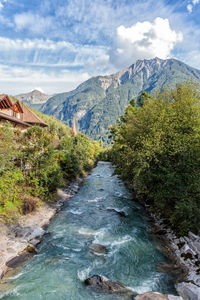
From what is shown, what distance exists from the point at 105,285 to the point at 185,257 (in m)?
6.36

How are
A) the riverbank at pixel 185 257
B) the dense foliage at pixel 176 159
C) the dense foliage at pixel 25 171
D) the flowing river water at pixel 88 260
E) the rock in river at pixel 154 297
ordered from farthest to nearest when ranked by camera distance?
the dense foliage at pixel 25 171 < the dense foliage at pixel 176 159 < the flowing river water at pixel 88 260 < the riverbank at pixel 185 257 < the rock in river at pixel 154 297

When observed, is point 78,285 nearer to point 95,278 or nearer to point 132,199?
point 95,278

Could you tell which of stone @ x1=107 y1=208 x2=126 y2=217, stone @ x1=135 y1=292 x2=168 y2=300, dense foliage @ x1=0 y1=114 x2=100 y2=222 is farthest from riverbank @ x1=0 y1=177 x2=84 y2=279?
stone @ x1=135 y1=292 x2=168 y2=300

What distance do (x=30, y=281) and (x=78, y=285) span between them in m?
3.03

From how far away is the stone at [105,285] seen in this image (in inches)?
409

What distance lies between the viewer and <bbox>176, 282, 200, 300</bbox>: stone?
9.70 m

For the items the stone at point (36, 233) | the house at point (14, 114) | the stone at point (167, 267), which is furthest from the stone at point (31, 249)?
the house at point (14, 114)

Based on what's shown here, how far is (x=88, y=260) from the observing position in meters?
13.5

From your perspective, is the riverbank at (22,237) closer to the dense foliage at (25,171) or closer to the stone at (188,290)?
the dense foliage at (25,171)

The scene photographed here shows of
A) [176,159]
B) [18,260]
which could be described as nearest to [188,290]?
[176,159]

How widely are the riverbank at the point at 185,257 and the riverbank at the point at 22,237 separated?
35.3ft

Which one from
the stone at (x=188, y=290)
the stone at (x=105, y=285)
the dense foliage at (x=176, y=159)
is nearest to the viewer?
the stone at (x=188, y=290)

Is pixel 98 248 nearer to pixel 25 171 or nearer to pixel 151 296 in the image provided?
pixel 151 296

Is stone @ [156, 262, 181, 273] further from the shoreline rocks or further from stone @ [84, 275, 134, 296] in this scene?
the shoreline rocks
